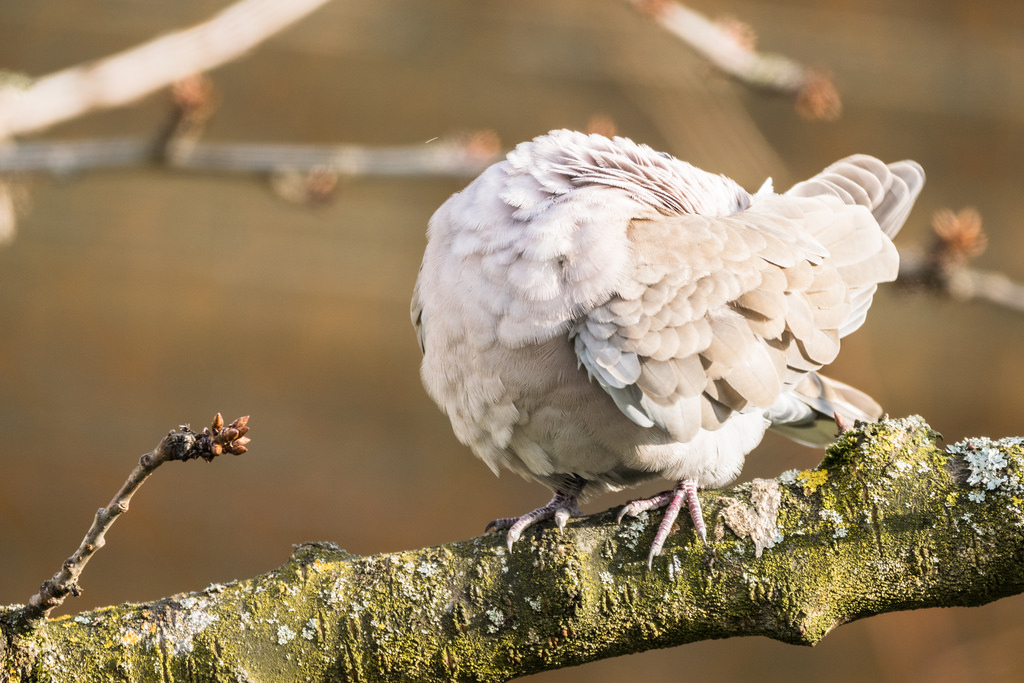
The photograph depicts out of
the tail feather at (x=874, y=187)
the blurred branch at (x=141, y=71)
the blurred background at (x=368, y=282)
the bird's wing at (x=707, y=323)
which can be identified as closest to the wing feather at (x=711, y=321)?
the bird's wing at (x=707, y=323)

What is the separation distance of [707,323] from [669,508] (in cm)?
35

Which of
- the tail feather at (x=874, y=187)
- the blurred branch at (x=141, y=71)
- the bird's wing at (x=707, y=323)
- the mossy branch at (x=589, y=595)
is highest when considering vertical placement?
the blurred branch at (x=141, y=71)

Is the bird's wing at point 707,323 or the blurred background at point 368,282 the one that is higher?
the blurred background at point 368,282

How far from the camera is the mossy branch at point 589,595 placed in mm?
1325

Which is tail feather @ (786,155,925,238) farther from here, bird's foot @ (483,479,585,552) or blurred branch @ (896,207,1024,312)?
bird's foot @ (483,479,585,552)

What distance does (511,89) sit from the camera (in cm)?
428

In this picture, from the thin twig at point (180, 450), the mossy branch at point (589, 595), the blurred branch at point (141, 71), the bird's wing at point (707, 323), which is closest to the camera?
the thin twig at point (180, 450)

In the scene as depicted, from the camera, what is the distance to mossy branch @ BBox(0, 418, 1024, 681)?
4.35 feet

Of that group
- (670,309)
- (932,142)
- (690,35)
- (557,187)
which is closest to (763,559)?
(670,309)

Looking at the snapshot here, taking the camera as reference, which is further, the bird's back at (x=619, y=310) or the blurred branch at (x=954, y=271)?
the blurred branch at (x=954, y=271)

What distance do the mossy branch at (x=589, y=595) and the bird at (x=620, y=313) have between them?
4.4 inches

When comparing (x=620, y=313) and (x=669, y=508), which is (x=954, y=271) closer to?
(x=620, y=313)

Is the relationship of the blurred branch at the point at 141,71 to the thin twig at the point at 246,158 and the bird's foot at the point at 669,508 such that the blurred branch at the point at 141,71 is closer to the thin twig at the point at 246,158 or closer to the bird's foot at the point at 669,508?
the thin twig at the point at 246,158

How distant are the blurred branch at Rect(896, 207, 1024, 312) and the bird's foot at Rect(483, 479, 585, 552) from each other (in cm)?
104
